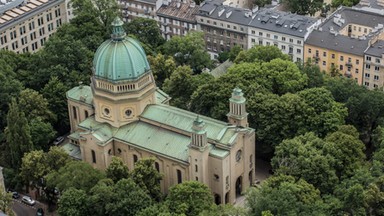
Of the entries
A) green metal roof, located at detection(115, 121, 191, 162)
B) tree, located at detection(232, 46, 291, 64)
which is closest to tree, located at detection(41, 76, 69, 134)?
green metal roof, located at detection(115, 121, 191, 162)

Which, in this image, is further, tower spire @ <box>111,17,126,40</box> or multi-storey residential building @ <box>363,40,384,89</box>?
multi-storey residential building @ <box>363,40,384,89</box>

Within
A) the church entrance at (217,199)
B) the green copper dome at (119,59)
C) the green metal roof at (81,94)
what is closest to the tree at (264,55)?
the green metal roof at (81,94)

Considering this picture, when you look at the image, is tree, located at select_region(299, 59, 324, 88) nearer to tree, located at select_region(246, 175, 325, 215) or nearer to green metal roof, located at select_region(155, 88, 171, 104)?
green metal roof, located at select_region(155, 88, 171, 104)

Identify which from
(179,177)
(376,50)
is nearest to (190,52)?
(376,50)

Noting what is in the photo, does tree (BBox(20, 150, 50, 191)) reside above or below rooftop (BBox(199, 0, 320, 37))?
below

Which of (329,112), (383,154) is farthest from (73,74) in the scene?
(383,154)

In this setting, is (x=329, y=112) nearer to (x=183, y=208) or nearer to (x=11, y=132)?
(x=183, y=208)

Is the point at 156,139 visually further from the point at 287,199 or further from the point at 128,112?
the point at 287,199
